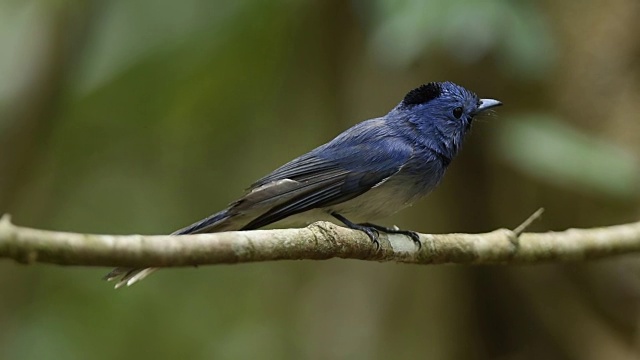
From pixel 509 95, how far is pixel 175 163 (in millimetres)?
2197

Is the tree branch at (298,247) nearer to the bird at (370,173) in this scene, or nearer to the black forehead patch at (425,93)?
the bird at (370,173)

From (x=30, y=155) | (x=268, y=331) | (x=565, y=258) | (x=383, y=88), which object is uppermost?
(x=30, y=155)

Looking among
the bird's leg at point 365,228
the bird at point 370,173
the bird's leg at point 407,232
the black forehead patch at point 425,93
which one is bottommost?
the bird's leg at point 407,232

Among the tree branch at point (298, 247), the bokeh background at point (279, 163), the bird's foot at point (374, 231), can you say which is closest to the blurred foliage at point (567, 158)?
the bokeh background at point (279, 163)

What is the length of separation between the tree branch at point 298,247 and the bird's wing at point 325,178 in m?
0.30

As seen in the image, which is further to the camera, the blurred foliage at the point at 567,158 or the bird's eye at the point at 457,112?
the blurred foliage at the point at 567,158

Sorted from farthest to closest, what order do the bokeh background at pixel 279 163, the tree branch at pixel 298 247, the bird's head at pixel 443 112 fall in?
the bokeh background at pixel 279 163 → the bird's head at pixel 443 112 → the tree branch at pixel 298 247

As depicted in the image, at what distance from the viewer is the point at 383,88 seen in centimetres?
505

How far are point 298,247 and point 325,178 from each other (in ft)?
3.16

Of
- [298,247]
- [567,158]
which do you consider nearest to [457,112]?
[567,158]

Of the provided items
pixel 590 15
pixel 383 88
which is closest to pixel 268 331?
pixel 383 88

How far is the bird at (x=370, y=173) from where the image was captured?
3076 millimetres

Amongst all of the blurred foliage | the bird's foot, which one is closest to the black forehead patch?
the bird's foot

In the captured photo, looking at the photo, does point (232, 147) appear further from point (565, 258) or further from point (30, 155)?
point (565, 258)
